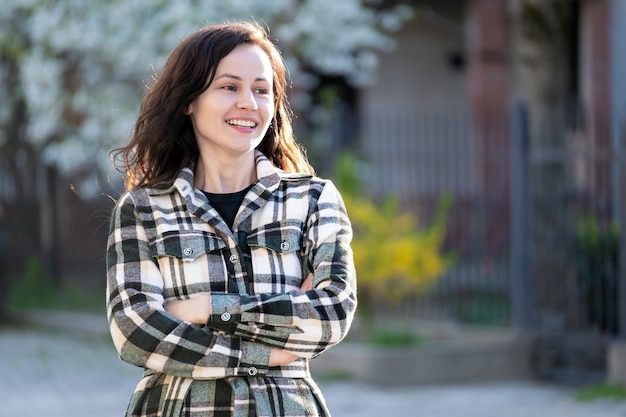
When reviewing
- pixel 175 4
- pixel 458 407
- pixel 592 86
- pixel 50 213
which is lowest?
pixel 458 407

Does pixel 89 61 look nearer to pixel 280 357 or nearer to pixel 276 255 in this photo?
pixel 276 255

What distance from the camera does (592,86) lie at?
13430mm

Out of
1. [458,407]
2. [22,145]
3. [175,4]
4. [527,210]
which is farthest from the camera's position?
[22,145]

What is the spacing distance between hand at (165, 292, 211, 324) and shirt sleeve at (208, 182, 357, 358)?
0.06 ft

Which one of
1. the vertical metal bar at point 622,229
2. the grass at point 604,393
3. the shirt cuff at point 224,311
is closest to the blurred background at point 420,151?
the vertical metal bar at point 622,229

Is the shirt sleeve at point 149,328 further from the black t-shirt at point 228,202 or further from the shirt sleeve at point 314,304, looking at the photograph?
the black t-shirt at point 228,202

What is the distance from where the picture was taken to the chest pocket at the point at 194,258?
302 cm

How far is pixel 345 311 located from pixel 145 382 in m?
0.53

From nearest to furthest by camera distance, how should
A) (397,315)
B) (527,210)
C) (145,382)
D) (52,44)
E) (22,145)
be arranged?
1. (145,382)
2. (527,210)
3. (397,315)
4. (52,44)
5. (22,145)

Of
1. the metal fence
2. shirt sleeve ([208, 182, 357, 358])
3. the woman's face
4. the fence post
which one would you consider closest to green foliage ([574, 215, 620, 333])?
the metal fence

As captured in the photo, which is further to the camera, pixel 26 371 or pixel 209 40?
pixel 26 371

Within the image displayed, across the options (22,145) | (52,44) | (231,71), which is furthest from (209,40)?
(22,145)

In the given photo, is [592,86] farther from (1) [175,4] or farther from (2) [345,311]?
(2) [345,311]

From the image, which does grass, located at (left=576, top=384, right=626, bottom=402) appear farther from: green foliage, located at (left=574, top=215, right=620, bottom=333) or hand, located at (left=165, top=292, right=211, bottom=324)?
hand, located at (left=165, top=292, right=211, bottom=324)
